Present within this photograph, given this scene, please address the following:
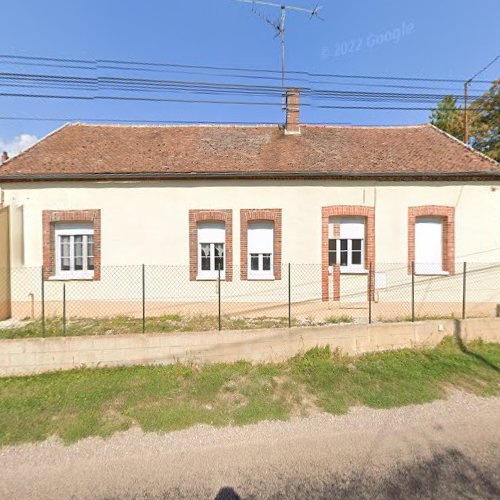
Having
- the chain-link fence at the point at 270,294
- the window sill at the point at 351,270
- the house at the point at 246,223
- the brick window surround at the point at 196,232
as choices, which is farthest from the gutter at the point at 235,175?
the window sill at the point at 351,270

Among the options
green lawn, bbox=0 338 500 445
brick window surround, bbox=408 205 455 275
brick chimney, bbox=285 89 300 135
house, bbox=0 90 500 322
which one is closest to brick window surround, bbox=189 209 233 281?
house, bbox=0 90 500 322

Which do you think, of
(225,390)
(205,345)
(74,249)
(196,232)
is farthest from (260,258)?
(74,249)

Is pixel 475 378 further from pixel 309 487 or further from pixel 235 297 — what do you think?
pixel 235 297

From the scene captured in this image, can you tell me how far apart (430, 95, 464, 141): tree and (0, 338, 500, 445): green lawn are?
1545cm

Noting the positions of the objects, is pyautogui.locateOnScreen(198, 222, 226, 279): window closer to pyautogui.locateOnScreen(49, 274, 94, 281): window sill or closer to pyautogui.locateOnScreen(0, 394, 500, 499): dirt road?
pyautogui.locateOnScreen(49, 274, 94, 281): window sill

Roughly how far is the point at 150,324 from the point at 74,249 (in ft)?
12.0

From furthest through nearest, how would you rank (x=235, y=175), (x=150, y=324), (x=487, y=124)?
(x=487, y=124), (x=235, y=175), (x=150, y=324)

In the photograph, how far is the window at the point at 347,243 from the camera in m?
8.59

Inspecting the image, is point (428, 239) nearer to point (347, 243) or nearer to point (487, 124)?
point (347, 243)

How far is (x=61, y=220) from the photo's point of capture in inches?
329

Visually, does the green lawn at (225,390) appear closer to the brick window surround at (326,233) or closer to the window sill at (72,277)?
the brick window surround at (326,233)

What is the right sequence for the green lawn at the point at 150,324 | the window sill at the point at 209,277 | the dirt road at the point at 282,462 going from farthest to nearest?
the window sill at the point at 209,277
the green lawn at the point at 150,324
the dirt road at the point at 282,462

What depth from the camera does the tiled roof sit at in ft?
27.2

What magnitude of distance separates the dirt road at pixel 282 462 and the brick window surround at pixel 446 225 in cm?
545
